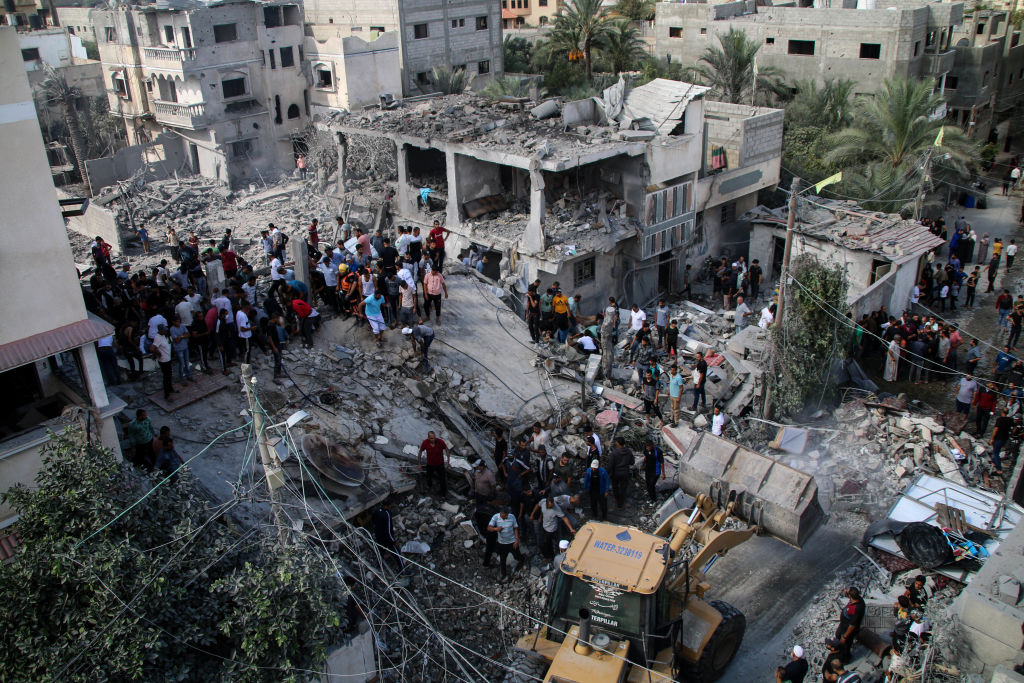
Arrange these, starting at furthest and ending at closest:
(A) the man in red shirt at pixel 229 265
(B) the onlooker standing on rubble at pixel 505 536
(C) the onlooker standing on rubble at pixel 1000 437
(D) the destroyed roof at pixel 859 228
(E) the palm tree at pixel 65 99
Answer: (E) the palm tree at pixel 65 99 → (D) the destroyed roof at pixel 859 228 → (A) the man in red shirt at pixel 229 265 → (C) the onlooker standing on rubble at pixel 1000 437 → (B) the onlooker standing on rubble at pixel 505 536

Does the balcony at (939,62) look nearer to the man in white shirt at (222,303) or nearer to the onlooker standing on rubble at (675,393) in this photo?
the onlooker standing on rubble at (675,393)

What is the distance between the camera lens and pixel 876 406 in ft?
56.1

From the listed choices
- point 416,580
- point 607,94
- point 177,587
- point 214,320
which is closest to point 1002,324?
point 607,94

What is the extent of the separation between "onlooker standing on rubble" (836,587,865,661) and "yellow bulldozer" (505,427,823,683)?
1.18 metres

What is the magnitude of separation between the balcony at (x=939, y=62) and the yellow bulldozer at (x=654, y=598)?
32209 millimetres

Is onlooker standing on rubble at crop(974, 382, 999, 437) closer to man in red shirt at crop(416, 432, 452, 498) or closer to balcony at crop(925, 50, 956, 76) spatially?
man in red shirt at crop(416, 432, 452, 498)

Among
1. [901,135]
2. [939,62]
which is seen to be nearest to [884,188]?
[901,135]

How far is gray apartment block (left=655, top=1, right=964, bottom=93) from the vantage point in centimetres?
3572

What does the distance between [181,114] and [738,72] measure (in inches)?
991

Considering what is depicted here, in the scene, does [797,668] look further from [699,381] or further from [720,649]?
[699,381]

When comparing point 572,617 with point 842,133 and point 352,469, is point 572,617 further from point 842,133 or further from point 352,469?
point 842,133

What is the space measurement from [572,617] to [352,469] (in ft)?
14.6

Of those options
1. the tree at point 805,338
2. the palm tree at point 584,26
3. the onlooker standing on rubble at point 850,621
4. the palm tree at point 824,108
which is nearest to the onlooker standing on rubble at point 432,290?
the tree at point 805,338

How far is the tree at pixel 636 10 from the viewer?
60219mm
